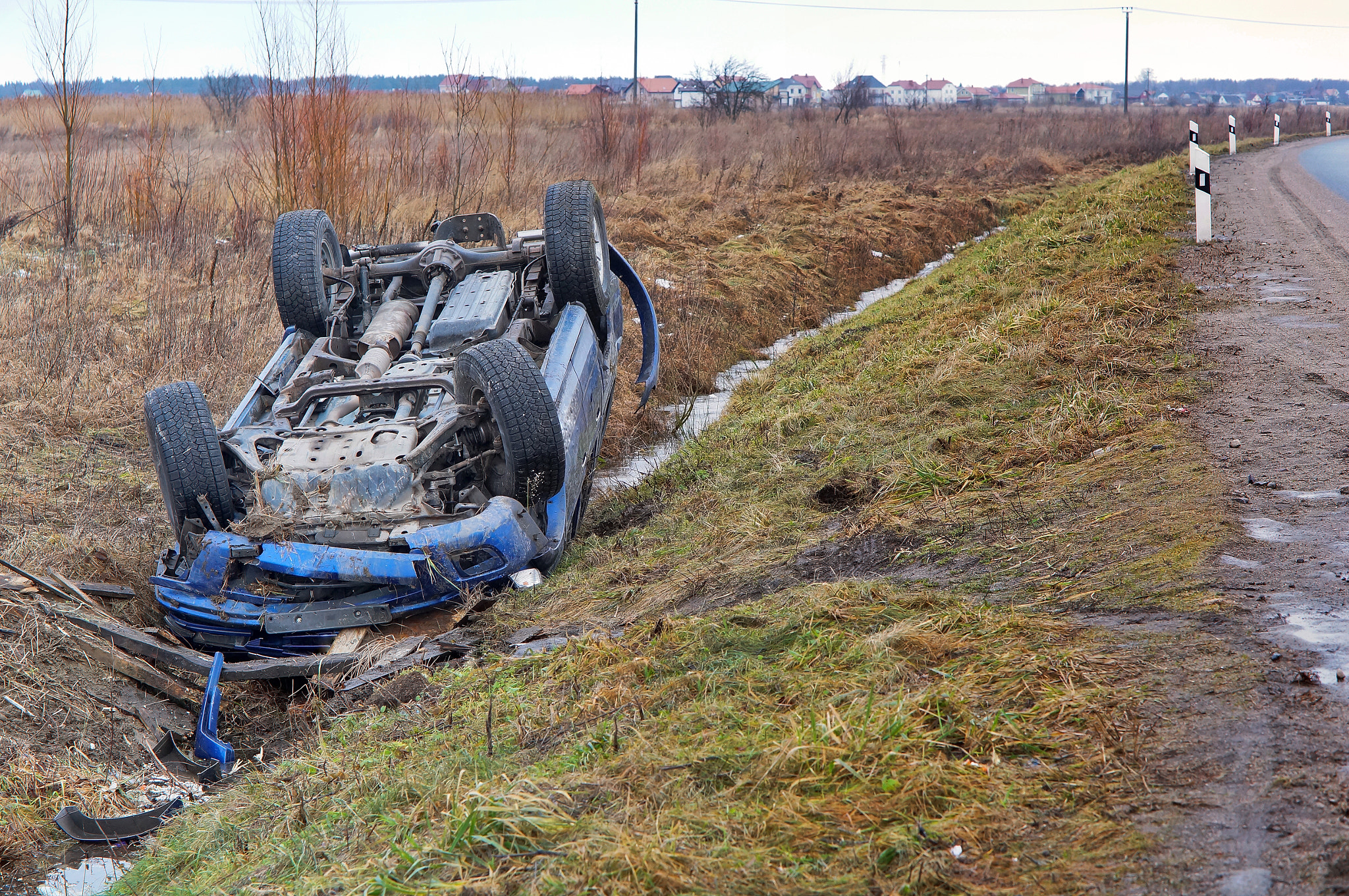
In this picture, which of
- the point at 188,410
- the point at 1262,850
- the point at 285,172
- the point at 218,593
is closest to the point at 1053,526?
the point at 1262,850

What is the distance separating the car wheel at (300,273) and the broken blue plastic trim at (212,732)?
2.74 meters

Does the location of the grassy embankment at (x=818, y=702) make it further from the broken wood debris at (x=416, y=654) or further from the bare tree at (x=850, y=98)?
the bare tree at (x=850, y=98)

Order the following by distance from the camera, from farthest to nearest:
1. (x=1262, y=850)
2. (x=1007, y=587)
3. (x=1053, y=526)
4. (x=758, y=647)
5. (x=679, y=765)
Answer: (x=1053, y=526) → (x=1007, y=587) → (x=758, y=647) → (x=679, y=765) → (x=1262, y=850)

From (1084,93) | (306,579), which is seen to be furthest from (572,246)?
(1084,93)

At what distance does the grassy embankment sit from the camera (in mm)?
2094

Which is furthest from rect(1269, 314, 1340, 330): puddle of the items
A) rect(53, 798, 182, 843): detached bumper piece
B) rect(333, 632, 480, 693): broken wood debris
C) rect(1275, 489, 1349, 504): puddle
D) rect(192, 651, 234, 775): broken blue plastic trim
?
rect(53, 798, 182, 843): detached bumper piece

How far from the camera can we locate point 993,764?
2258 millimetres

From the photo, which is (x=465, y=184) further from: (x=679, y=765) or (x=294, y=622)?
(x=679, y=765)

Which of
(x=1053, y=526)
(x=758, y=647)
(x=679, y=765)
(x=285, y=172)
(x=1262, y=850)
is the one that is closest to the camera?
(x=1262, y=850)

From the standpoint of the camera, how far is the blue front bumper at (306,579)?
4.15 metres

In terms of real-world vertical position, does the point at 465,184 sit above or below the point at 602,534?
above

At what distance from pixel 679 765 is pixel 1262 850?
1.20m

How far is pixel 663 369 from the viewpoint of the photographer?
31.9ft

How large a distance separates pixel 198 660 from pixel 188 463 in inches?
37.8
